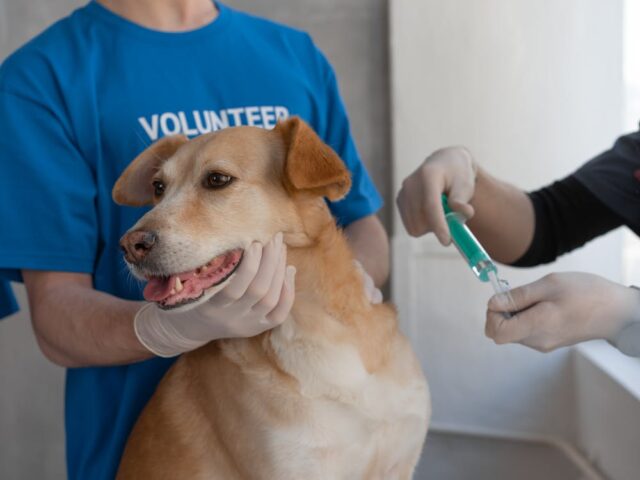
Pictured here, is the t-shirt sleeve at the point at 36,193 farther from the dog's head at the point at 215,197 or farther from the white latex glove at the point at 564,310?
the white latex glove at the point at 564,310

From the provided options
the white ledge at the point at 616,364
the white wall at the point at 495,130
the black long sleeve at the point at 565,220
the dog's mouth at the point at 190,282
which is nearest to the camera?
the dog's mouth at the point at 190,282

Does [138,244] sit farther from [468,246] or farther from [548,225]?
[548,225]

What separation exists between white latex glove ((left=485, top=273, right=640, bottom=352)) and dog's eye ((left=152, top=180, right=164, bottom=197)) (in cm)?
54

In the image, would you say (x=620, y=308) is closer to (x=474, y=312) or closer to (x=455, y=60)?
(x=474, y=312)

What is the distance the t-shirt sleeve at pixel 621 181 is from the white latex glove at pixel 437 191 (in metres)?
0.22

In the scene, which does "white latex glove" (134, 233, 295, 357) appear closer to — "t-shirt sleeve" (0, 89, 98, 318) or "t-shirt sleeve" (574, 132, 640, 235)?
"t-shirt sleeve" (0, 89, 98, 318)

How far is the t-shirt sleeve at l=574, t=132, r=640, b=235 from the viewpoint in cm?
120

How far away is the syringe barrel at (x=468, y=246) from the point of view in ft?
3.28

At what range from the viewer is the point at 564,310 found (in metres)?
0.94

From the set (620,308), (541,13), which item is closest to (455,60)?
(541,13)

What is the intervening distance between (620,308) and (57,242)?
2.72 ft

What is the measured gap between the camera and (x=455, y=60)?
6.36 feet

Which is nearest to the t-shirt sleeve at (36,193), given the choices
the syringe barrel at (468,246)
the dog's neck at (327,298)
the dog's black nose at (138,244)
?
the dog's black nose at (138,244)

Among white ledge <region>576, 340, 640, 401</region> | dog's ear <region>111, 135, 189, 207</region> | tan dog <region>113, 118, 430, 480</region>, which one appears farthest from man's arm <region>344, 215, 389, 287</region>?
white ledge <region>576, 340, 640, 401</region>
